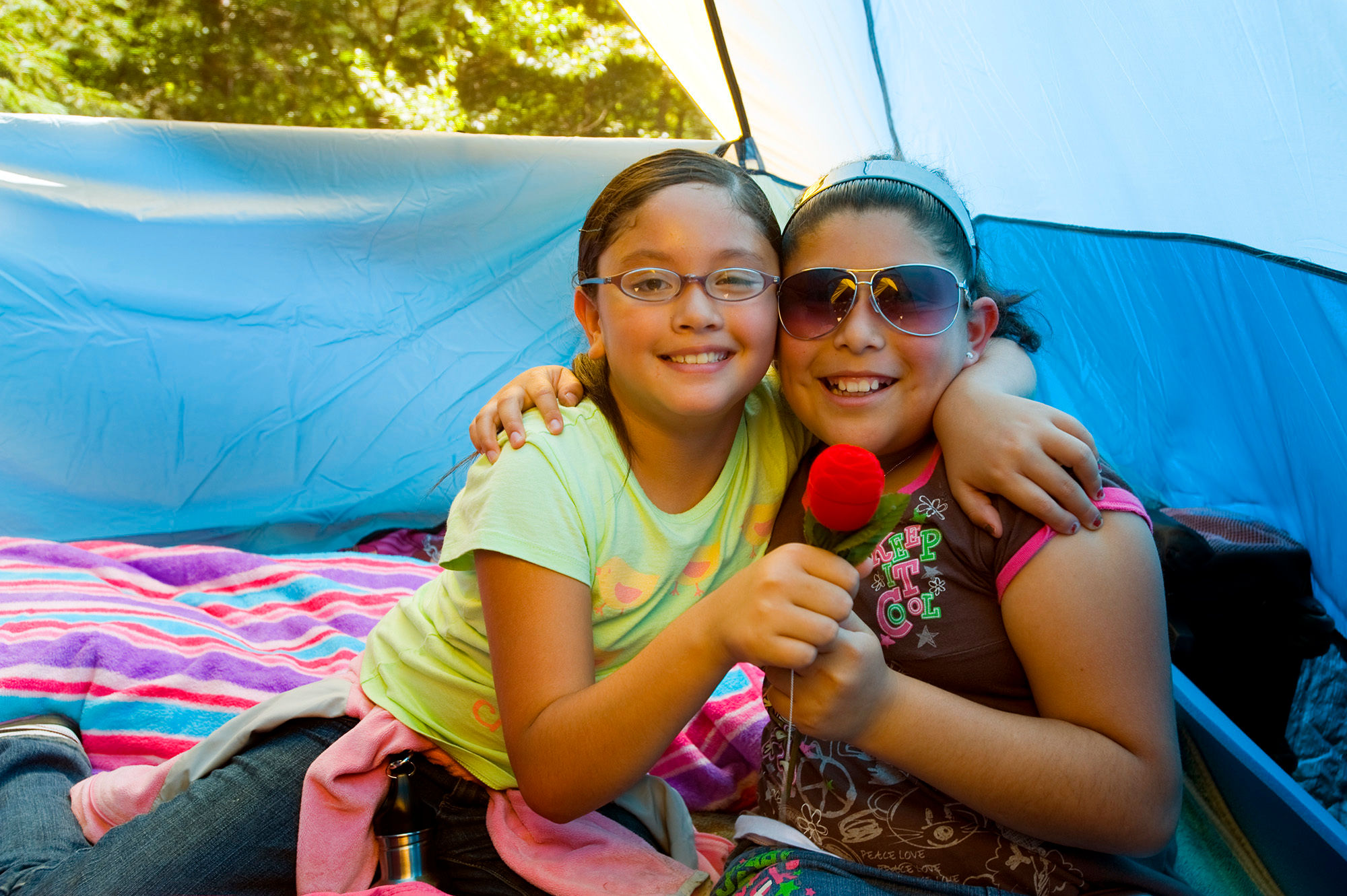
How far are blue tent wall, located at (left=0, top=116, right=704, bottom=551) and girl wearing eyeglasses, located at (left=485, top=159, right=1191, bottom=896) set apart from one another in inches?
52.6

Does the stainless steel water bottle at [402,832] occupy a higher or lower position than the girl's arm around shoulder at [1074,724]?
lower

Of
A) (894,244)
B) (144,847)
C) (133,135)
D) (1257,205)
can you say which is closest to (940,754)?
(894,244)

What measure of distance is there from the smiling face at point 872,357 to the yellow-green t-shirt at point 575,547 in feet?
0.49

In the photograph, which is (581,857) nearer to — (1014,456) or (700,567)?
(700,567)

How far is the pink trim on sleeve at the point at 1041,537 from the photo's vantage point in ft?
2.59

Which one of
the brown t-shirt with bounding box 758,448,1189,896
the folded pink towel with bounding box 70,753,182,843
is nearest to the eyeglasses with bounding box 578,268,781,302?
the brown t-shirt with bounding box 758,448,1189,896

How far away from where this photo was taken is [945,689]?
2.80 ft

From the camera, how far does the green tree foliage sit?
6.54 metres

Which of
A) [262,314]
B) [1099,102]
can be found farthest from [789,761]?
[262,314]

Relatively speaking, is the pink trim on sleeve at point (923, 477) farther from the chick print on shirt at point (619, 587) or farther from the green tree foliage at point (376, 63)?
the green tree foliage at point (376, 63)

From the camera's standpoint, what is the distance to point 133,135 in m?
2.04

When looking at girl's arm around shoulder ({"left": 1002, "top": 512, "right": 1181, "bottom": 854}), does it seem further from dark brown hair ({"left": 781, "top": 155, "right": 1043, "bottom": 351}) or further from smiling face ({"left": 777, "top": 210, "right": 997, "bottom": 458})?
dark brown hair ({"left": 781, "top": 155, "right": 1043, "bottom": 351})

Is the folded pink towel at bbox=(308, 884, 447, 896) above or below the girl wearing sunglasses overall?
below

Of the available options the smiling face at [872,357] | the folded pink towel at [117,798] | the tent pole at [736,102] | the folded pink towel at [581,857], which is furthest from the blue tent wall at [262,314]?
the smiling face at [872,357]
